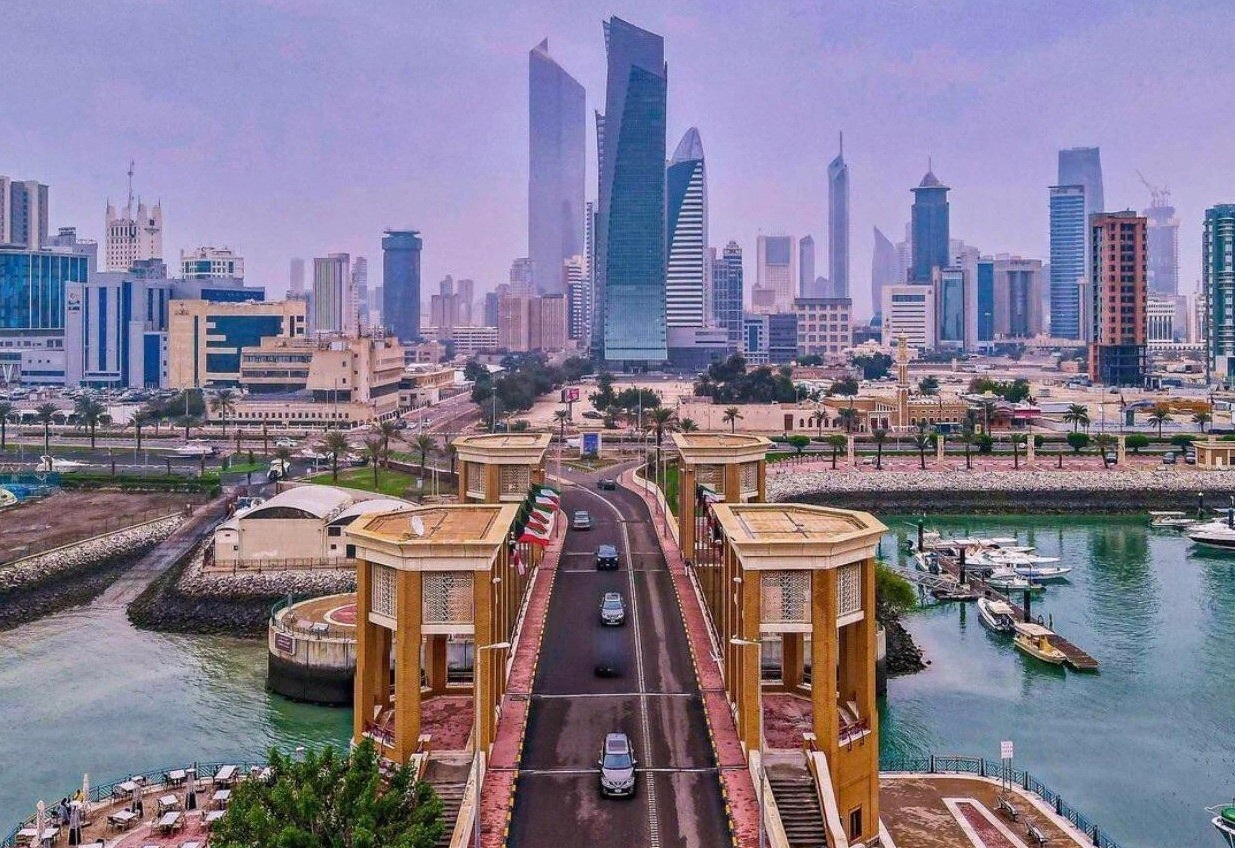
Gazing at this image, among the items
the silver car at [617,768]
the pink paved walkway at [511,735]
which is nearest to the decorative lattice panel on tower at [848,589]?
the silver car at [617,768]

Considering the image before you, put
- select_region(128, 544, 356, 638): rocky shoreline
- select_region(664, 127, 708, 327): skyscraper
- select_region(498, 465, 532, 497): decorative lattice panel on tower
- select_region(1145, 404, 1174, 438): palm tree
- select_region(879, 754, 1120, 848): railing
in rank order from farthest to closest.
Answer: select_region(664, 127, 708, 327): skyscraper, select_region(1145, 404, 1174, 438): palm tree, select_region(128, 544, 356, 638): rocky shoreline, select_region(498, 465, 532, 497): decorative lattice panel on tower, select_region(879, 754, 1120, 848): railing

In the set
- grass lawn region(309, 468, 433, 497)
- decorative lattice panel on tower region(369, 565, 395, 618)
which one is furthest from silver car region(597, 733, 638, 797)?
grass lawn region(309, 468, 433, 497)

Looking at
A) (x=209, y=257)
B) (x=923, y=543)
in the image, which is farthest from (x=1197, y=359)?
(x=923, y=543)

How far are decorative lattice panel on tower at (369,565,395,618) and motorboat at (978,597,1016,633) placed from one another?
23.2 metres

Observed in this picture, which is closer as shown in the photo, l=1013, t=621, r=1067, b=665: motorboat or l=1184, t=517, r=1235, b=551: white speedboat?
l=1013, t=621, r=1067, b=665: motorboat

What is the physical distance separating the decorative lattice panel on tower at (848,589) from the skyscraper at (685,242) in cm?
14213

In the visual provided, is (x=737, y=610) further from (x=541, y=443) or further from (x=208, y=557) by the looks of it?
(x=208, y=557)

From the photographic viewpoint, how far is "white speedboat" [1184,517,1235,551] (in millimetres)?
51250

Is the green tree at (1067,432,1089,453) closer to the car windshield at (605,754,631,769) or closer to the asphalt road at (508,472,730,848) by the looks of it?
the asphalt road at (508,472,730,848)

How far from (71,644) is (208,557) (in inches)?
303

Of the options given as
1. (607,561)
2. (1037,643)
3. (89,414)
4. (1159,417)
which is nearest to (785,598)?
(607,561)

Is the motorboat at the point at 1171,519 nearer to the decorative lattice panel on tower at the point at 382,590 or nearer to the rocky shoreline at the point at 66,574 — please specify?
the rocky shoreline at the point at 66,574

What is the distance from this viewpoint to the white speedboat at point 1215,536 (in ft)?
168

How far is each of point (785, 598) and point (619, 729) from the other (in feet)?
11.6
